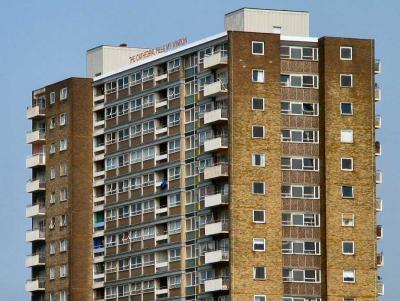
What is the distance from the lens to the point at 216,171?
618ft

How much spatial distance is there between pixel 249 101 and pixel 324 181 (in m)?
11.3

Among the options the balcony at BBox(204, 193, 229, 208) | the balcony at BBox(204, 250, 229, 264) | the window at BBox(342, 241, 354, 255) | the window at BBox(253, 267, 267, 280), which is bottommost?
the window at BBox(253, 267, 267, 280)

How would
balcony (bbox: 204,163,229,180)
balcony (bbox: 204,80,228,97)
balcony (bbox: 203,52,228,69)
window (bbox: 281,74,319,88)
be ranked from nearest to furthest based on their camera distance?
balcony (bbox: 204,163,229,180) < balcony (bbox: 204,80,228,97) < balcony (bbox: 203,52,228,69) < window (bbox: 281,74,319,88)

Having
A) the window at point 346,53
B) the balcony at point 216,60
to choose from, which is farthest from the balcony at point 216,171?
the window at point 346,53

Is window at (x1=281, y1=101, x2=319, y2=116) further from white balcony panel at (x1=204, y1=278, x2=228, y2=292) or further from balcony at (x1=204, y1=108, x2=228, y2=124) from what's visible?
white balcony panel at (x1=204, y1=278, x2=228, y2=292)

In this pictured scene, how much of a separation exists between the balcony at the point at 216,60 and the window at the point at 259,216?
614 inches

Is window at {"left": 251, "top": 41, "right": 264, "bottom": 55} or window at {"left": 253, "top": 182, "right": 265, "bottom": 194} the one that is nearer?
window at {"left": 253, "top": 182, "right": 265, "bottom": 194}

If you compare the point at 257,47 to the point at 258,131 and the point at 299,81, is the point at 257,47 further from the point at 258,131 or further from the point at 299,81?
the point at 258,131

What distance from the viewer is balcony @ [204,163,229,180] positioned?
616ft

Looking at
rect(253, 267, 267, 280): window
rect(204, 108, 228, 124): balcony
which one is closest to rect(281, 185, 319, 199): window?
rect(253, 267, 267, 280): window

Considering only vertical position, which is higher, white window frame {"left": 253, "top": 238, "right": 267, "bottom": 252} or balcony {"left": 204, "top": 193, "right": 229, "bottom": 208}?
balcony {"left": 204, "top": 193, "right": 229, "bottom": 208}

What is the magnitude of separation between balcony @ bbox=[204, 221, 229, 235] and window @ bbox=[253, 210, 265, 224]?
9.45 ft

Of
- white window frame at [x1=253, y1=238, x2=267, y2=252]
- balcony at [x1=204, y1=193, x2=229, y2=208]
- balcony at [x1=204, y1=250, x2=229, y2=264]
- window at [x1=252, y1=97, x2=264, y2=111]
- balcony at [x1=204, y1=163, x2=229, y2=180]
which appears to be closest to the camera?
white window frame at [x1=253, y1=238, x2=267, y2=252]

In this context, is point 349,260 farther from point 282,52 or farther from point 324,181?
point 282,52
